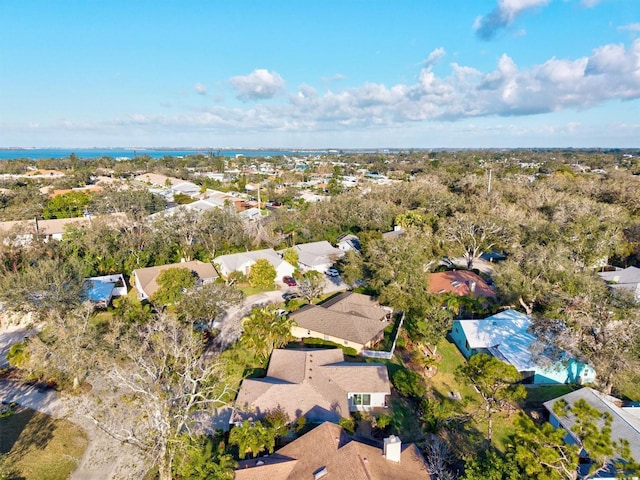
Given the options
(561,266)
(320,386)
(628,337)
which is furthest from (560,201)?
(320,386)

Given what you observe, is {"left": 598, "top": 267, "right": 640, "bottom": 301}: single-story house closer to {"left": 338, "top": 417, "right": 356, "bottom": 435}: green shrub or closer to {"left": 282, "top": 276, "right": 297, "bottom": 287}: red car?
{"left": 282, "top": 276, "right": 297, "bottom": 287}: red car

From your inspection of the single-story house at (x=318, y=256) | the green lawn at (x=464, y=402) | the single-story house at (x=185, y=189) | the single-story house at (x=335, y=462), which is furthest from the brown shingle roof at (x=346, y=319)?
the single-story house at (x=185, y=189)

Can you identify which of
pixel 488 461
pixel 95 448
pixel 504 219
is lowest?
pixel 95 448

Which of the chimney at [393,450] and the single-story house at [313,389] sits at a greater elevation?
the chimney at [393,450]

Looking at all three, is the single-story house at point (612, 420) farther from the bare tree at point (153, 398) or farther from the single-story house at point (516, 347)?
the bare tree at point (153, 398)

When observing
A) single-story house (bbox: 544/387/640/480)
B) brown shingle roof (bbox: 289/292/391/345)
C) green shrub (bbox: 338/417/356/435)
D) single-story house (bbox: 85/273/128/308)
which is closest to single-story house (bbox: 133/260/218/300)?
single-story house (bbox: 85/273/128/308)

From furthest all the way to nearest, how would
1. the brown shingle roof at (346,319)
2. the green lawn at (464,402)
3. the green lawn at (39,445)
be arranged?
the brown shingle roof at (346,319) < the green lawn at (464,402) < the green lawn at (39,445)

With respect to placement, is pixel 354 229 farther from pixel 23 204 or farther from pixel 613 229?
pixel 23 204
